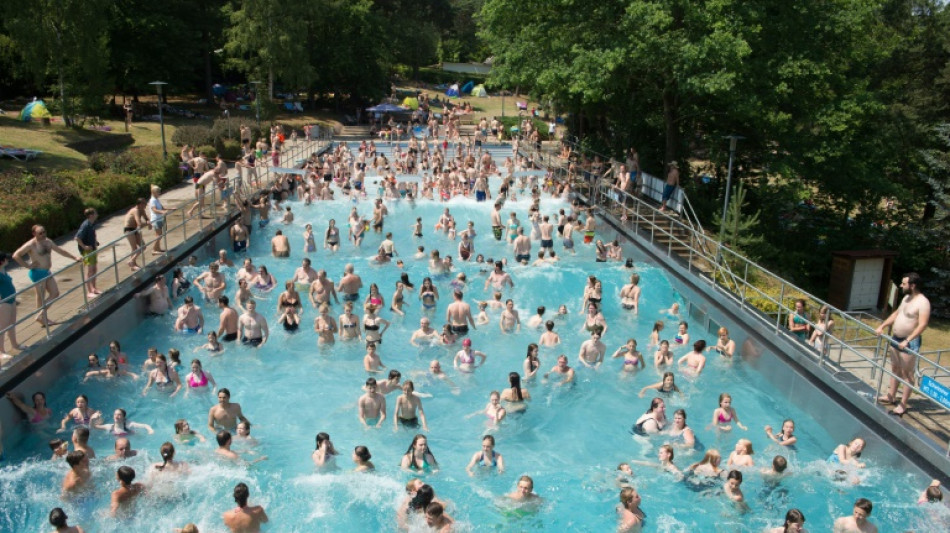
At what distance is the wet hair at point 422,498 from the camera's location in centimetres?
874

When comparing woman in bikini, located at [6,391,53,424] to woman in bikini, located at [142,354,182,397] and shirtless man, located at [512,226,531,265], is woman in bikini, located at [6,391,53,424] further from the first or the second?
shirtless man, located at [512,226,531,265]

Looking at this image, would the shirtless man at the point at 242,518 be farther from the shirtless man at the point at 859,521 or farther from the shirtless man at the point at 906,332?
the shirtless man at the point at 906,332

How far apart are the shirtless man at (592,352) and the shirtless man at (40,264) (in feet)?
30.0

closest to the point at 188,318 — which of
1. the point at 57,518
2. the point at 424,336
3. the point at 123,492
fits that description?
the point at 424,336

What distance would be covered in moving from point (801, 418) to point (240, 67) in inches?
1531

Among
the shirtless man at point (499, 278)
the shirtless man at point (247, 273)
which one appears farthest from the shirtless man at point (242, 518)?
the shirtless man at point (499, 278)

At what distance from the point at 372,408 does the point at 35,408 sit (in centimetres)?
487

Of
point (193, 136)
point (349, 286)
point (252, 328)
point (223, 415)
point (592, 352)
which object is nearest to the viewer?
point (223, 415)

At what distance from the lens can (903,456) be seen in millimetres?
9812

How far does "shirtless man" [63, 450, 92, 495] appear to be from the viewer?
9133mm

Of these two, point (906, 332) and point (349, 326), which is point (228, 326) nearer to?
point (349, 326)

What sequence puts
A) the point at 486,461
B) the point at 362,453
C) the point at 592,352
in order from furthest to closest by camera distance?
the point at 592,352 → the point at 486,461 → the point at 362,453

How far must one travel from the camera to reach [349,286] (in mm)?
17125

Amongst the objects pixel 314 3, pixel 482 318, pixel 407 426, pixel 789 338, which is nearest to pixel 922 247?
pixel 789 338
